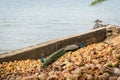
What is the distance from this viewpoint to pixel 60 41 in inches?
433

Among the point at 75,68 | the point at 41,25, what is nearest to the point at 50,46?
the point at 75,68

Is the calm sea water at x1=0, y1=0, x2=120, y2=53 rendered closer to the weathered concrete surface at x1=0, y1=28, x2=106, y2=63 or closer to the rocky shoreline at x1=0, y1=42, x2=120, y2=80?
the weathered concrete surface at x1=0, y1=28, x2=106, y2=63

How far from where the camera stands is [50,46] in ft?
34.9

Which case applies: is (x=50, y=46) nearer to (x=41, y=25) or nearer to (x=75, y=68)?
(x=75, y=68)

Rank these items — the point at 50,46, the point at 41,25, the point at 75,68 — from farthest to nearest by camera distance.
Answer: the point at 41,25 → the point at 50,46 → the point at 75,68

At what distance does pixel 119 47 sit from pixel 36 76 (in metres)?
3.39

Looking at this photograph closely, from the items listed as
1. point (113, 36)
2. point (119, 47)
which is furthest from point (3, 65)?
point (113, 36)

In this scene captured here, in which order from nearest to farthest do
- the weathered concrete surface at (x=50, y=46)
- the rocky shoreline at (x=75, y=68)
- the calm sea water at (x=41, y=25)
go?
the rocky shoreline at (x=75, y=68) → the weathered concrete surface at (x=50, y=46) → the calm sea water at (x=41, y=25)

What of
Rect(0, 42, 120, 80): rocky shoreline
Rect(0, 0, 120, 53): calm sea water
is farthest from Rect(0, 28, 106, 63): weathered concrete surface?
Rect(0, 0, 120, 53): calm sea water

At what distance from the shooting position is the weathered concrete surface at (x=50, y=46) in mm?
9613

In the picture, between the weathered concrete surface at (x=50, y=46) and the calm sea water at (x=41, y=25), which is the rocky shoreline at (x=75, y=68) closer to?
the weathered concrete surface at (x=50, y=46)

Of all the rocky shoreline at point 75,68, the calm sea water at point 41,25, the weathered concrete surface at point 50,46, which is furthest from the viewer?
the calm sea water at point 41,25

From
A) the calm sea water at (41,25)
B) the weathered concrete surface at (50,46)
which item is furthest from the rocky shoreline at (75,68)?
the calm sea water at (41,25)

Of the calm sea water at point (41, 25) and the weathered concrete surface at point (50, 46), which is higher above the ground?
the weathered concrete surface at point (50, 46)
